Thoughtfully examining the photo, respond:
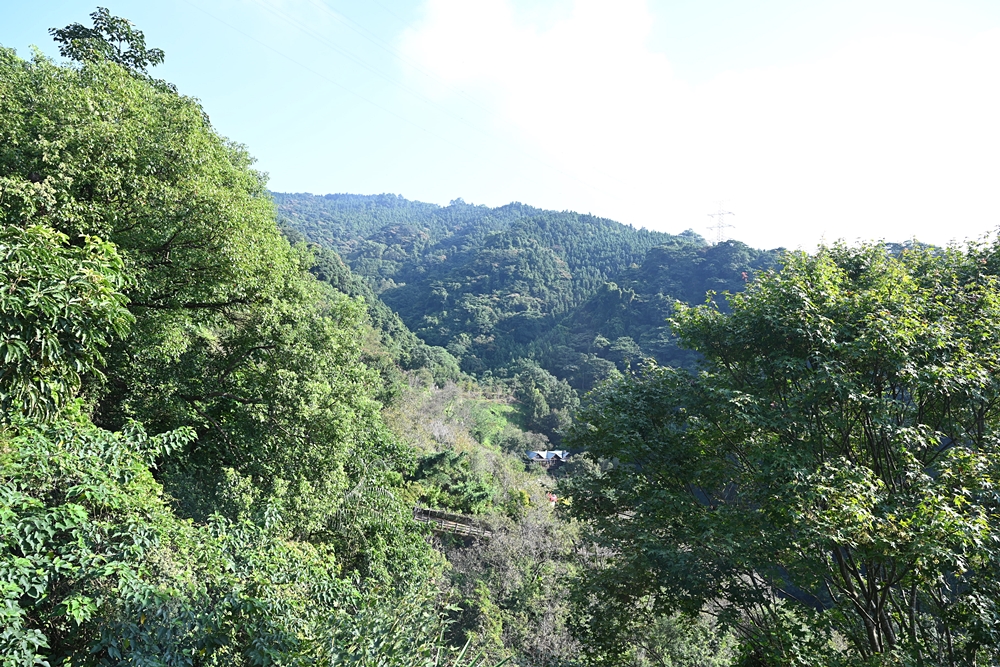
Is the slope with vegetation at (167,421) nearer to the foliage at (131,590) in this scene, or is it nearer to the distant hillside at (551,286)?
the foliage at (131,590)

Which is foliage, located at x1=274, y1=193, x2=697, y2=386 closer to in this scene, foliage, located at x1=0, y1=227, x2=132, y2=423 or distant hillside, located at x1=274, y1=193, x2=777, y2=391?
distant hillside, located at x1=274, y1=193, x2=777, y2=391

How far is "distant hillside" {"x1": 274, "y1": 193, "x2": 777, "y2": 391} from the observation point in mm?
64125

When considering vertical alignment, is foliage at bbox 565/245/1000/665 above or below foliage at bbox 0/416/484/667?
above

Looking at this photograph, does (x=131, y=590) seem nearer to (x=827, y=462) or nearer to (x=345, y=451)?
(x=827, y=462)

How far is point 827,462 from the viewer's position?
530 cm

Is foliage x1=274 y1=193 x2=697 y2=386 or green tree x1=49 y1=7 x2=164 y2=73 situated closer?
green tree x1=49 y1=7 x2=164 y2=73

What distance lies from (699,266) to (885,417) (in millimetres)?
76979

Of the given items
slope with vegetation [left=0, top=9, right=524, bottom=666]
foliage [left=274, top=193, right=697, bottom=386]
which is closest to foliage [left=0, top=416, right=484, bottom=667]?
slope with vegetation [left=0, top=9, right=524, bottom=666]

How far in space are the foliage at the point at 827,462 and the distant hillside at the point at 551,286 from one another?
34232mm

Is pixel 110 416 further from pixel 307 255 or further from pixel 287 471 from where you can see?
pixel 307 255

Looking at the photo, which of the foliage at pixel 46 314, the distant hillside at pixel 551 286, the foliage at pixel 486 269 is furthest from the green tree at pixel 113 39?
the foliage at pixel 486 269

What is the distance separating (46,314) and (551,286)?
272 ft

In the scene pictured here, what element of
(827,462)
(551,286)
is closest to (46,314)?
(827,462)

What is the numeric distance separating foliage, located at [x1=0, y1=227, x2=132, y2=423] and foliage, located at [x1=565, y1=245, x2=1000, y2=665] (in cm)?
584
